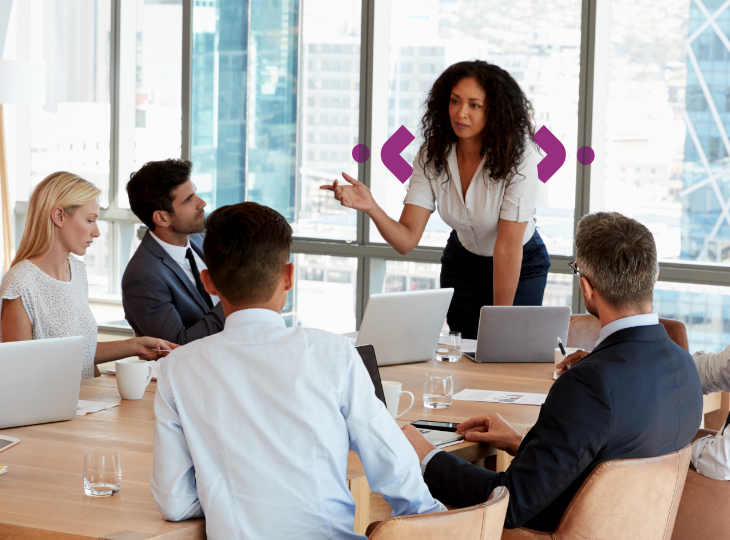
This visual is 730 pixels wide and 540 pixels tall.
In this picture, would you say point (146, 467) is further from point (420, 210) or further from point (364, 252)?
point (364, 252)

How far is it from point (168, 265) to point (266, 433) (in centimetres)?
172

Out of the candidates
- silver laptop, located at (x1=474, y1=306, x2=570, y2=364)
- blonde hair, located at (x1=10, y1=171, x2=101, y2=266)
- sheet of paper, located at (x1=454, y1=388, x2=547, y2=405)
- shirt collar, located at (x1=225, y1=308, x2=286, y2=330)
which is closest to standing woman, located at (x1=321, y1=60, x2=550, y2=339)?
silver laptop, located at (x1=474, y1=306, x2=570, y2=364)

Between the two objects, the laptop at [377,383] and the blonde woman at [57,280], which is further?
the blonde woman at [57,280]

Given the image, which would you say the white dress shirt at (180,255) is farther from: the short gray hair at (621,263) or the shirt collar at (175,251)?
the short gray hair at (621,263)

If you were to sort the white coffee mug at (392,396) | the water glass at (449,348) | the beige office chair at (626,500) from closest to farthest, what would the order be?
the beige office chair at (626,500), the white coffee mug at (392,396), the water glass at (449,348)

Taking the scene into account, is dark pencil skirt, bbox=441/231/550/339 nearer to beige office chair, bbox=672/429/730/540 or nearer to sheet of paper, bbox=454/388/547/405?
sheet of paper, bbox=454/388/547/405

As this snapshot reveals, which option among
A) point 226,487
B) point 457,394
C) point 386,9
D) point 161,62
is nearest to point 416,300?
point 457,394

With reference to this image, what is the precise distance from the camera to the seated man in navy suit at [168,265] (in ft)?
9.61

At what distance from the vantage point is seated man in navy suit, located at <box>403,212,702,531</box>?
5.32 ft

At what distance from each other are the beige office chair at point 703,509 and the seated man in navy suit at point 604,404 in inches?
15.9

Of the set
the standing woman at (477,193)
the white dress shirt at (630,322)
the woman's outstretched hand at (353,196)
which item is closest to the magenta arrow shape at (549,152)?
the standing woman at (477,193)

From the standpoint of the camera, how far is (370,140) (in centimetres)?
541

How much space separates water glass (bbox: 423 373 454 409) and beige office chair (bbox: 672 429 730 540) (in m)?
0.62

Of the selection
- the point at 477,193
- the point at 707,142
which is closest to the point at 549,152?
the point at 707,142
